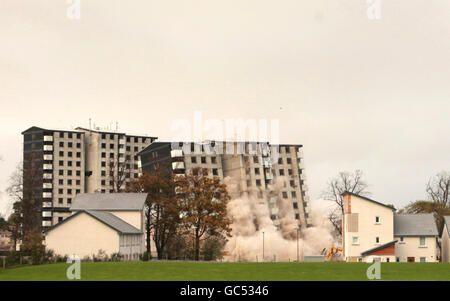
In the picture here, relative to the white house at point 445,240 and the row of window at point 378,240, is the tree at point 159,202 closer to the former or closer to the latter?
Answer: the row of window at point 378,240

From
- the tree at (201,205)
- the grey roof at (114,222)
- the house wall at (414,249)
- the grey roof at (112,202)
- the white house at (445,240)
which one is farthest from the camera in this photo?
the white house at (445,240)

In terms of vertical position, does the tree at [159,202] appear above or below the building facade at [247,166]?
below

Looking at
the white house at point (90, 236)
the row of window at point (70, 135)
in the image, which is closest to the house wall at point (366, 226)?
the white house at point (90, 236)

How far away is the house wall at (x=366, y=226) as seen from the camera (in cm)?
9338

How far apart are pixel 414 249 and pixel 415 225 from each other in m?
3.15

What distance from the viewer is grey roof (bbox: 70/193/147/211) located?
309 feet

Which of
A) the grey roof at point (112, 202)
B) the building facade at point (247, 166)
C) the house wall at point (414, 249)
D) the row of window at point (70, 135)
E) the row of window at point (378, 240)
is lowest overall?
the house wall at point (414, 249)

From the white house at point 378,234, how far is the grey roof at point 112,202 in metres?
Answer: 25.6

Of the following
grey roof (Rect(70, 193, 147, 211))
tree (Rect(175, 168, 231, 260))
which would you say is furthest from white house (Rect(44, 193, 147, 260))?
tree (Rect(175, 168, 231, 260))

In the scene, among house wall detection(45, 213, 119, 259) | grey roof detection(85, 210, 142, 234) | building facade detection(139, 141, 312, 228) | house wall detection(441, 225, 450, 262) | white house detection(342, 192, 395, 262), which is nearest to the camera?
house wall detection(45, 213, 119, 259)

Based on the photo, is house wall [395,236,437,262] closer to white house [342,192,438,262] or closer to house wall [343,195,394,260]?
white house [342,192,438,262]

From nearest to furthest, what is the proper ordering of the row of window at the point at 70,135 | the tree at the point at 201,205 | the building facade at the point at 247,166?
1. the tree at the point at 201,205
2. the building facade at the point at 247,166
3. the row of window at the point at 70,135
